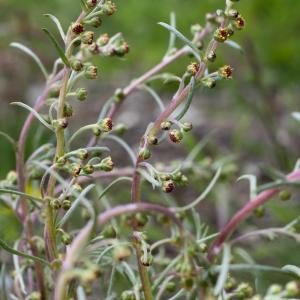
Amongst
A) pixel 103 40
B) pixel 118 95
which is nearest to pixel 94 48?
pixel 103 40

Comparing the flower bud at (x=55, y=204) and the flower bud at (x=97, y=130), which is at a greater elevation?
the flower bud at (x=97, y=130)

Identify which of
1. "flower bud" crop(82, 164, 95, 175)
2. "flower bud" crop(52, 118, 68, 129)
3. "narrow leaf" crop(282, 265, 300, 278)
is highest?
"flower bud" crop(52, 118, 68, 129)

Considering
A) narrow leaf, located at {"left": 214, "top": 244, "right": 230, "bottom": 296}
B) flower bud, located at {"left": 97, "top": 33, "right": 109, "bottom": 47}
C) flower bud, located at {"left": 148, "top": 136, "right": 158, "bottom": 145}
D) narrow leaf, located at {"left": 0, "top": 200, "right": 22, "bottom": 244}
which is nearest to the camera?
narrow leaf, located at {"left": 214, "top": 244, "right": 230, "bottom": 296}

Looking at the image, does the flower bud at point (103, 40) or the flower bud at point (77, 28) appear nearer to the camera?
the flower bud at point (77, 28)

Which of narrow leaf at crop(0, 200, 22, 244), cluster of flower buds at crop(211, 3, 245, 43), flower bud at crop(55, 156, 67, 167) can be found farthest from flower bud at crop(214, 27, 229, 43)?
narrow leaf at crop(0, 200, 22, 244)

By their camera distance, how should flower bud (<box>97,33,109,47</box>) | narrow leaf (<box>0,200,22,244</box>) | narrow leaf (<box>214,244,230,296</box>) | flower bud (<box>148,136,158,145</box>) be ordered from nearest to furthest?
narrow leaf (<box>214,244,230,296</box>), flower bud (<box>148,136,158,145</box>), flower bud (<box>97,33,109,47</box>), narrow leaf (<box>0,200,22,244</box>)

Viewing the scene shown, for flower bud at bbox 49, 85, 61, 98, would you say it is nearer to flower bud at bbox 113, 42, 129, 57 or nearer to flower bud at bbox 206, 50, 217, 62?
flower bud at bbox 113, 42, 129, 57

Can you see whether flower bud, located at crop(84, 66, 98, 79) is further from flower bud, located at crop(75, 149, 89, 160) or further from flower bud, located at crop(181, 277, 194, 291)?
flower bud, located at crop(181, 277, 194, 291)

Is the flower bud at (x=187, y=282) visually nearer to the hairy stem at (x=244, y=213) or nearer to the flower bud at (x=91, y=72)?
the hairy stem at (x=244, y=213)

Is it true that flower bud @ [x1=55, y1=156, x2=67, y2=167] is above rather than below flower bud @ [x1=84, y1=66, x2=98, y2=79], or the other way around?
below

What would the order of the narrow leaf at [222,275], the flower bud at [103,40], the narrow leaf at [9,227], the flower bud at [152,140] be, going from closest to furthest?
the narrow leaf at [222,275]
the flower bud at [152,140]
the flower bud at [103,40]
the narrow leaf at [9,227]

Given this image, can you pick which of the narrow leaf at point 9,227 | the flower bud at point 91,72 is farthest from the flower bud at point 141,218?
the narrow leaf at point 9,227

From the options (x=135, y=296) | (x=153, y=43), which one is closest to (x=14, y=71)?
(x=153, y=43)

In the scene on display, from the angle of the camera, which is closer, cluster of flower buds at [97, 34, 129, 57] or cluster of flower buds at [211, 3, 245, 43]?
cluster of flower buds at [211, 3, 245, 43]
